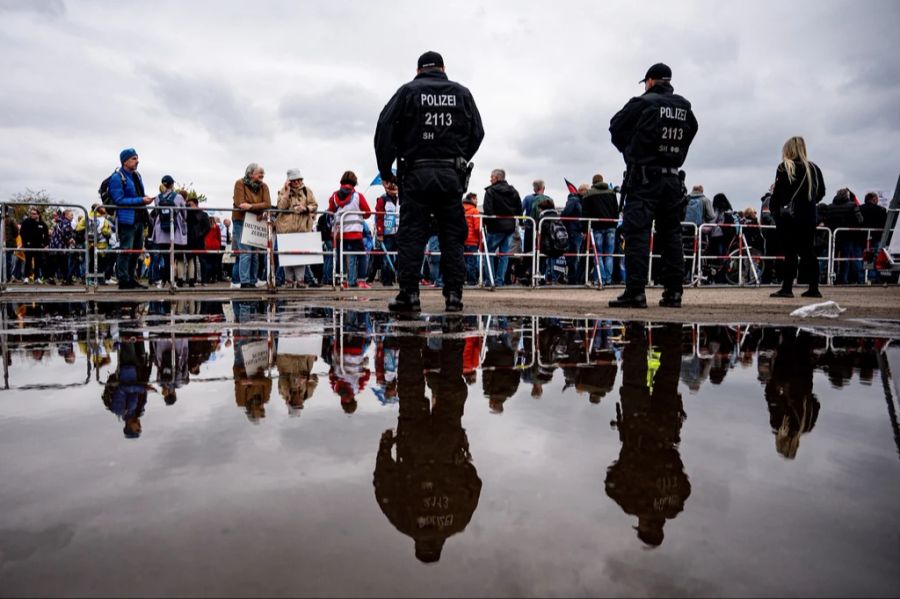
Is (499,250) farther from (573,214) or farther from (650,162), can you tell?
(650,162)

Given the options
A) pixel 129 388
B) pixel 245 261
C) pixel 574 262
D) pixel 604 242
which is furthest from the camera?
pixel 574 262

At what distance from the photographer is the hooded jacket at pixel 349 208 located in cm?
1224

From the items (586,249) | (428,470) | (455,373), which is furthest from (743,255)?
(428,470)

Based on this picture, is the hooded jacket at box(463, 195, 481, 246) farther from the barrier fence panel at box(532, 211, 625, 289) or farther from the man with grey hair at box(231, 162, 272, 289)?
the man with grey hair at box(231, 162, 272, 289)

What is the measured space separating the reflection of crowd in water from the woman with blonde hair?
507cm

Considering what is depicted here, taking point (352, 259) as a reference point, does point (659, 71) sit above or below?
above

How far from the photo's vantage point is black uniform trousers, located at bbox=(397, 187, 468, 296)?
22.0 ft

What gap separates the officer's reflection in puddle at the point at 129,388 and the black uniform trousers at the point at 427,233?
3146 millimetres

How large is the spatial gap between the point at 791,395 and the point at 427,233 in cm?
456

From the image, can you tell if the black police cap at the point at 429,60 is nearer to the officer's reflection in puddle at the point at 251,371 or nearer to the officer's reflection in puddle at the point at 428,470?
the officer's reflection in puddle at the point at 251,371

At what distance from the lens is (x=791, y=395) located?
8.77 ft

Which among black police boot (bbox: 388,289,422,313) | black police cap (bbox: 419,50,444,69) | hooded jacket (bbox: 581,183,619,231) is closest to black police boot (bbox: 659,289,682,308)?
black police boot (bbox: 388,289,422,313)

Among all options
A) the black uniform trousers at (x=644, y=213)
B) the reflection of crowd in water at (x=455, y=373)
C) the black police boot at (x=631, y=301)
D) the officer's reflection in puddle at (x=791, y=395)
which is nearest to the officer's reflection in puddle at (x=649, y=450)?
the reflection of crowd in water at (x=455, y=373)

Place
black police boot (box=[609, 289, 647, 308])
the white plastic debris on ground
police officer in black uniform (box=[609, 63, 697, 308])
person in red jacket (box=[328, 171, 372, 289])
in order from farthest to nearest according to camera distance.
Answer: person in red jacket (box=[328, 171, 372, 289]), black police boot (box=[609, 289, 647, 308]), police officer in black uniform (box=[609, 63, 697, 308]), the white plastic debris on ground
